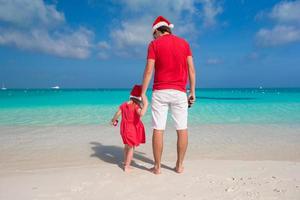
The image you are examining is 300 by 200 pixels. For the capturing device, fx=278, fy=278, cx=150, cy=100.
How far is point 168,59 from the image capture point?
364 cm

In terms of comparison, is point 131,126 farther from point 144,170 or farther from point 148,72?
point 148,72

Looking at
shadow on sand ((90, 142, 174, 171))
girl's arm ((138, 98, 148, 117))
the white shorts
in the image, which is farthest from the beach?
girl's arm ((138, 98, 148, 117))

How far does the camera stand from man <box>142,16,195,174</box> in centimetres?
365

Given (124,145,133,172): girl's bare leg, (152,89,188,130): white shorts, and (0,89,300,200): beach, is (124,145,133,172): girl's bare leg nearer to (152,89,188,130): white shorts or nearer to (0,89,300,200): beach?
(0,89,300,200): beach

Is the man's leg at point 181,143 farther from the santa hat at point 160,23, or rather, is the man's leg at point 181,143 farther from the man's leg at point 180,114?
the santa hat at point 160,23

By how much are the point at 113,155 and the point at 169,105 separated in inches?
85.1

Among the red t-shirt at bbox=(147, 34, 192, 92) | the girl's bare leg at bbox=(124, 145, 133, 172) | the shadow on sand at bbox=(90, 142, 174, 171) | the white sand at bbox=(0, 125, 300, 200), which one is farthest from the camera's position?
the shadow on sand at bbox=(90, 142, 174, 171)

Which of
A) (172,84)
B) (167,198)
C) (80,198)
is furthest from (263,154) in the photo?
(80,198)

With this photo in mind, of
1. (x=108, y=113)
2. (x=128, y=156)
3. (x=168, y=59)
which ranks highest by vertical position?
(x=168, y=59)

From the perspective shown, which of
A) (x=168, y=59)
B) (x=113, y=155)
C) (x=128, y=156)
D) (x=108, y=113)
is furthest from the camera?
(x=108, y=113)

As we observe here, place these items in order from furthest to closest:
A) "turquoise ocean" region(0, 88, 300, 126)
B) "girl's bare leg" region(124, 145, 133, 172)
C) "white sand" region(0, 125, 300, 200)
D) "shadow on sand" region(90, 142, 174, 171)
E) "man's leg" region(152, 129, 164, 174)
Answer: "turquoise ocean" region(0, 88, 300, 126), "shadow on sand" region(90, 142, 174, 171), "girl's bare leg" region(124, 145, 133, 172), "man's leg" region(152, 129, 164, 174), "white sand" region(0, 125, 300, 200)

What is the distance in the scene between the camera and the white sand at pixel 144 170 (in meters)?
3.05

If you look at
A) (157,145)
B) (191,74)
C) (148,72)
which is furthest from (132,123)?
(191,74)

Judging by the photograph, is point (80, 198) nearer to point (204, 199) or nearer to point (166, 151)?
point (204, 199)
